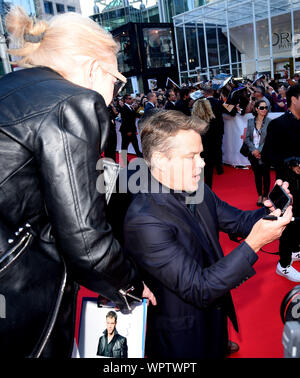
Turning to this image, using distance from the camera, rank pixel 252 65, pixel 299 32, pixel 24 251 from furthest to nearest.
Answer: pixel 252 65, pixel 299 32, pixel 24 251

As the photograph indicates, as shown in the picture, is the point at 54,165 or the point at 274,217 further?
the point at 274,217

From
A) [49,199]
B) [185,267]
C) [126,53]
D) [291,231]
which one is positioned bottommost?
[291,231]

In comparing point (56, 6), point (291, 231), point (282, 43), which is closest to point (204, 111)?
point (291, 231)

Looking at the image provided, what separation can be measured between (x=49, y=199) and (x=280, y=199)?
1147 mm

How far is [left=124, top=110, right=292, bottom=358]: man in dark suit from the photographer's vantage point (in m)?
1.29

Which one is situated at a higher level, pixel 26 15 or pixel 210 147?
pixel 26 15

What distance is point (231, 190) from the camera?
6.18m

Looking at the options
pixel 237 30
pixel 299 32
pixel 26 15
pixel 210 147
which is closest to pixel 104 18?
pixel 237 30

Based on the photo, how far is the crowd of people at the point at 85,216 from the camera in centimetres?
88

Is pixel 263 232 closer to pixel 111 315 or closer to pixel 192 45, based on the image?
pixel 111 315

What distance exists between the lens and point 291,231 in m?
3.08

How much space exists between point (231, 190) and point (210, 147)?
0.96 meters

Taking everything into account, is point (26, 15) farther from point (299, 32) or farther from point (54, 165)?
point (299, 32)

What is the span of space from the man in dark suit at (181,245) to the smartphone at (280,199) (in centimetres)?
5
